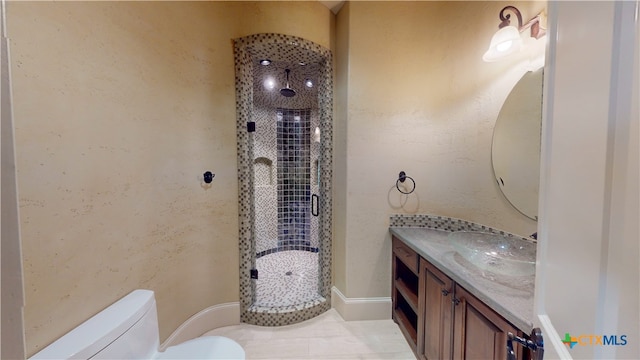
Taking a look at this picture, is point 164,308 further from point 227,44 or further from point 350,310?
point 227,44

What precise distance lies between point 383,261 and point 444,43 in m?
2.01

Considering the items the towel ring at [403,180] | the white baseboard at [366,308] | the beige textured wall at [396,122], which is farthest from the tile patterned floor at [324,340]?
the towel ring at [403,180]

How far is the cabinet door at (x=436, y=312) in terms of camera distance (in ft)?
4.03

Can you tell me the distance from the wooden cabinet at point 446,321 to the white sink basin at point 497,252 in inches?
8.6

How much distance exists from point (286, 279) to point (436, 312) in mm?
1898

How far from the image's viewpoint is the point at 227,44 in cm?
187

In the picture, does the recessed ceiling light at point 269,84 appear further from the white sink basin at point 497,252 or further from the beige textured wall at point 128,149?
the white sink basin at point 497,252

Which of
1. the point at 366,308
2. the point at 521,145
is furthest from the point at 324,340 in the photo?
the point at 521,145

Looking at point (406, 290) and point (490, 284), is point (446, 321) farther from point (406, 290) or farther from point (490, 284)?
point (406, 290)

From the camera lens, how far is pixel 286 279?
2816mm

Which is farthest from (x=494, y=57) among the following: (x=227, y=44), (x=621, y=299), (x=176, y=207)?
(x=176, y=207)

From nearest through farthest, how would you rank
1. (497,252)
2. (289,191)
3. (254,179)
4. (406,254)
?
(497,252)
(406,254)
(254,179)
(289,191)

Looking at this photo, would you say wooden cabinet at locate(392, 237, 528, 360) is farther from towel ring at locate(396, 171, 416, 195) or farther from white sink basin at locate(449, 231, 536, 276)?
towel ring at locate(396, 171, 416, 195)

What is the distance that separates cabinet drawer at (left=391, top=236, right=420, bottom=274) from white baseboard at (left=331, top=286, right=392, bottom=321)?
1.58ft
